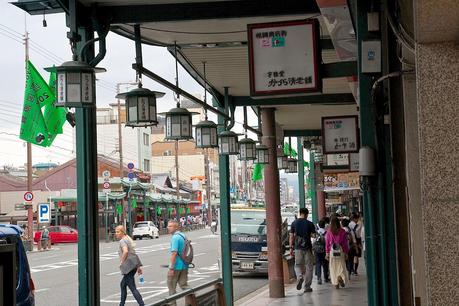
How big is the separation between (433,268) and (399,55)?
11.5 ft

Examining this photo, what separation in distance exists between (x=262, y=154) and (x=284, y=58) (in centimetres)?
938

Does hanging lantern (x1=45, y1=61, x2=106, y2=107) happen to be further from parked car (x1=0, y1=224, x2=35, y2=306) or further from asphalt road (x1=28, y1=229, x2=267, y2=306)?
asphalt road (x1=28, y1=229, x2=267, y2=306)

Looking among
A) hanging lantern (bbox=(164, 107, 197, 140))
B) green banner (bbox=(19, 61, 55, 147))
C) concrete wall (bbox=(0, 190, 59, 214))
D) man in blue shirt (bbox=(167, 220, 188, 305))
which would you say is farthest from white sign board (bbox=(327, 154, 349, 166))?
concrete wall (bbox=(0, 190, 59, 214))

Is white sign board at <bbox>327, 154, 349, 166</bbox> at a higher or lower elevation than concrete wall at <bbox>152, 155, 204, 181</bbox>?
lower

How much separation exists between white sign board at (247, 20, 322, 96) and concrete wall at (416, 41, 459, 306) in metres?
3.50

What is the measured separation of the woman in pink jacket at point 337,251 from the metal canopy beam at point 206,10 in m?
9.11

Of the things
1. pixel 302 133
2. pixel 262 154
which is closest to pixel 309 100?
pixel 262 154

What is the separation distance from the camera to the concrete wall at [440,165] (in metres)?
3.60

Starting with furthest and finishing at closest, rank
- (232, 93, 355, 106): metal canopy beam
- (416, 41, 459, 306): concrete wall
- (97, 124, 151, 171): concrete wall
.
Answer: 1. (97, 124, 151, 171): concrete wall
2. (232, 93, 355, 106): metal canopy beam
3. (416, 41, 459, 306): concrete wall

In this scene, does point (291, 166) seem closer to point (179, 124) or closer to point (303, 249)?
point (303, 249)

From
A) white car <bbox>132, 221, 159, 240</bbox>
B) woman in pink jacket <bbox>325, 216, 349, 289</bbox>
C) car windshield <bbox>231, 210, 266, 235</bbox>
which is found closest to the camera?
woman in pink jacket <bbox>325, 216, 349, 289</bbox>

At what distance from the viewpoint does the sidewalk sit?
48.5 feet

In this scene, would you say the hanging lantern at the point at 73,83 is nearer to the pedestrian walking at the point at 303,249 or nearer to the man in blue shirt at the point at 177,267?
the man in blue shirt at the point at 177,267

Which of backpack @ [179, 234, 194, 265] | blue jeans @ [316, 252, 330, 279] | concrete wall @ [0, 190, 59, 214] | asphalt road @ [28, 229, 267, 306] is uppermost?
concrete wall @ [0, 190, 59, 214]
